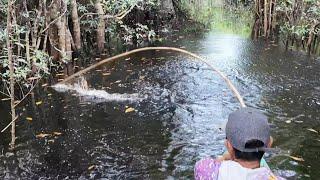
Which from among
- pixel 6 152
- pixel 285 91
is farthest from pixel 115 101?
pixel 285 91

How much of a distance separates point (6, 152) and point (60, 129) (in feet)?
2.97

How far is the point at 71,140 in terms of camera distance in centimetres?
562

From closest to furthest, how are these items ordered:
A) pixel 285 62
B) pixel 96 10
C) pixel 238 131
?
1. pixel 238 131
2. pixel 285 62
3. pixel 96 10

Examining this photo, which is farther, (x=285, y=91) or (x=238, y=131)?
(x=285, y=91)

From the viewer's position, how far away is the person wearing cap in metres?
1.94

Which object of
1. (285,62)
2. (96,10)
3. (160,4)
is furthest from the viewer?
(160,4)

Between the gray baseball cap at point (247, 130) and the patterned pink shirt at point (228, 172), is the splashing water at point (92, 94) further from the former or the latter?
A: the gray baseball cap at point (247, 130)

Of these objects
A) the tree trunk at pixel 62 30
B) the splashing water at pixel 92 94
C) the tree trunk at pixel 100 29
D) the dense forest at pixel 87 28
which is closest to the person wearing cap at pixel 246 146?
the dense forest at pixel 87 28

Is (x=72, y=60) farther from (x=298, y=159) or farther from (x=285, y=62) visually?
(x=298, y=159)

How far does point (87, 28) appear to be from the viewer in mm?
11508

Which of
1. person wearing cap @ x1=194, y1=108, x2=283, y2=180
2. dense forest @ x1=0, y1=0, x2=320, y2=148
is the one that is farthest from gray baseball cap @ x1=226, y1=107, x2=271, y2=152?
dense forest @ x1=0, y1=0, x2=320, y2=148

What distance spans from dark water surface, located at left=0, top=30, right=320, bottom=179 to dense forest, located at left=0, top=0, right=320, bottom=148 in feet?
1.92

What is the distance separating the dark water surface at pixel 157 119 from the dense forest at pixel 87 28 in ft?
1.92

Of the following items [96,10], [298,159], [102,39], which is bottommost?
[298,159]
